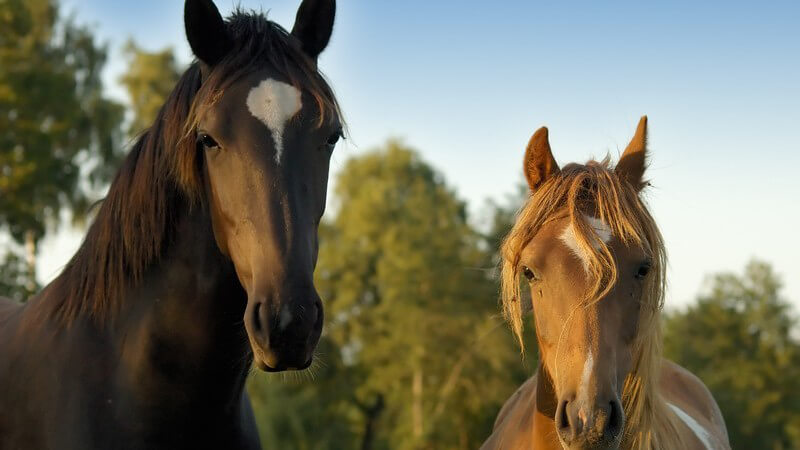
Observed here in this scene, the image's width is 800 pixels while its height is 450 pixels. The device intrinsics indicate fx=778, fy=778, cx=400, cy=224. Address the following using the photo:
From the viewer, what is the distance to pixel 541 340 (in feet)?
11.7

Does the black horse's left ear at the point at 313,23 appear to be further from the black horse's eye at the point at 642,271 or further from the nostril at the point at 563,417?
the nostril at the point at 563,417

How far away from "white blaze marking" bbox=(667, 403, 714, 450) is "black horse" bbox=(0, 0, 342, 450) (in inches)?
112

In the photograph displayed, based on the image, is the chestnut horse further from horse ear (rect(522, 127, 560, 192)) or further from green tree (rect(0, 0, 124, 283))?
green tree (rect(0, 0, 124, 283))

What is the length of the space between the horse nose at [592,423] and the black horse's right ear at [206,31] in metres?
1.99

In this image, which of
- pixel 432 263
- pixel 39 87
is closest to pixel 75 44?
pixel 39 87

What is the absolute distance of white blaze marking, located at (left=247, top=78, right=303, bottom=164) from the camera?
2.86m

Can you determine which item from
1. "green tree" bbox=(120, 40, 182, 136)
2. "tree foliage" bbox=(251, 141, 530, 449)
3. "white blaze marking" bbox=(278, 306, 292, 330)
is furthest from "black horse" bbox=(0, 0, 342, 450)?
"green tree" bbox=(120, 40, 182, 136)

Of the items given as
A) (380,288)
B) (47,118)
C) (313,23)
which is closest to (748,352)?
(380,288)

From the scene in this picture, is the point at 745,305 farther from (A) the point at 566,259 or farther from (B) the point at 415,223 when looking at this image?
(A) the point at 566,259

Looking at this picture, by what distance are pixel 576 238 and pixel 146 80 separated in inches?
1143

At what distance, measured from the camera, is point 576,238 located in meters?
3.35

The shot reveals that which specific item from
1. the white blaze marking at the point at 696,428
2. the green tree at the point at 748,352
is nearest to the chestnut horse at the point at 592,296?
the white blaze marking at the point at 696,428

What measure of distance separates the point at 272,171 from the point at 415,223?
28.6 meters

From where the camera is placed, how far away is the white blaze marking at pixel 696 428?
469cm
